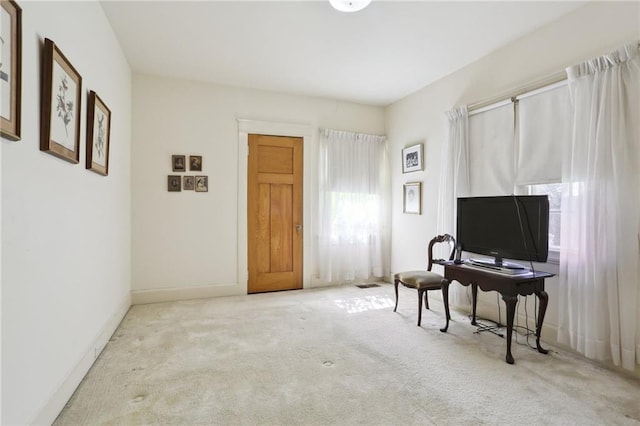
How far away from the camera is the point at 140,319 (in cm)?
338

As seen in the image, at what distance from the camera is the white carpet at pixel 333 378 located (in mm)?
1827

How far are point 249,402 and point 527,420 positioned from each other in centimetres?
157

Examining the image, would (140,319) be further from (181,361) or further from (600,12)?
(600,12)

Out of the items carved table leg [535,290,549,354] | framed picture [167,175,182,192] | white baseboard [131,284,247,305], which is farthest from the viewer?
framed picture [167,175,182,192]

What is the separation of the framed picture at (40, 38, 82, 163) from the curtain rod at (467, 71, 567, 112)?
3.57m

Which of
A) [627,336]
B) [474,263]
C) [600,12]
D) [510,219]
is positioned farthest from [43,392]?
[600,12]

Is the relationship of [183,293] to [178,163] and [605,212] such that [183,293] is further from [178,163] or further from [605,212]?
[605,212]

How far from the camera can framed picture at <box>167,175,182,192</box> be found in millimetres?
4062

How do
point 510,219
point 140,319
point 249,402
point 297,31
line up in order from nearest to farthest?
1. point 249,402
2. point 510,219
3. point 297,31
4. point 140,319

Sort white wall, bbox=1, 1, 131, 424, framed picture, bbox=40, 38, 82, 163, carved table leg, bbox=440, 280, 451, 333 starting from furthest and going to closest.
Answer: carved table leg, bbox=440, 280, 451, 333 → framed picture, bbox=40, 38, 82, 163 → white wall, bbox=1, 1, 131, 424

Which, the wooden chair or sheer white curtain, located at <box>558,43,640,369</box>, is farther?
the wooden chair

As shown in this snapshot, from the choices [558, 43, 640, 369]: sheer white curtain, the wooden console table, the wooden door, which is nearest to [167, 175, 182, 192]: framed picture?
the wooden door

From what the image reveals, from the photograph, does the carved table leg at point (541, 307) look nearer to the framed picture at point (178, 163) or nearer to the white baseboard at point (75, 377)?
the white baseboard at point (75, 377)

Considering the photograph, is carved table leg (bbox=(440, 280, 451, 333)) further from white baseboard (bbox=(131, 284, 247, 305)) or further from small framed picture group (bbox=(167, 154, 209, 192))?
small framed picture group (bbox=(167, 154, 209, 192))
